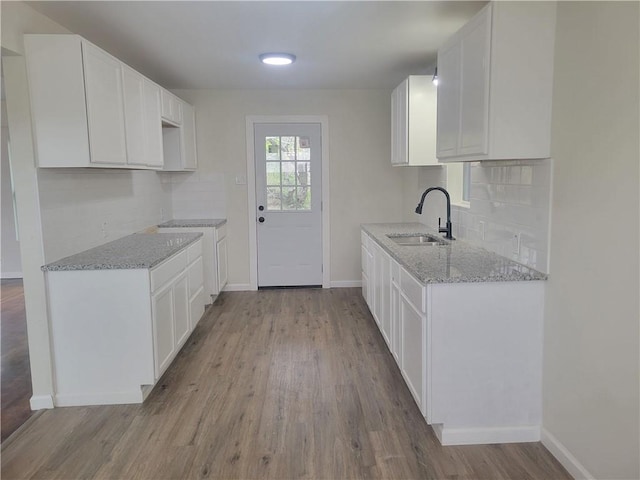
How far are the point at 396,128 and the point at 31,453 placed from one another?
3.61 m

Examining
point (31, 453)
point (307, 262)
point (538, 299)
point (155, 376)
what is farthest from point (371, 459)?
point (307, 262)

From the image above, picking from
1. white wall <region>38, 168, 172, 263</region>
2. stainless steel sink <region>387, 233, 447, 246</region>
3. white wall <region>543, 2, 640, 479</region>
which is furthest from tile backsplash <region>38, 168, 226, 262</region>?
white wall <region>543, 2, 640, 479</region>

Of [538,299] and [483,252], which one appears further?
[483,252]

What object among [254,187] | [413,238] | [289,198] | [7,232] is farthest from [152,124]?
[7,232]

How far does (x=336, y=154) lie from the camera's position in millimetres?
5469

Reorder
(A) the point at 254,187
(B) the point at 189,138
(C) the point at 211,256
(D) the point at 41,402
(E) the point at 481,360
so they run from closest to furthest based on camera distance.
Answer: (E) the point at 481,360 < (D) the point at 41,402 < (C) the point at 211,256 < (B) the point at 189,138 < (A) the point at 254,187

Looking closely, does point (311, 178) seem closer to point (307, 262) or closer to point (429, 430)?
point (307, 262)

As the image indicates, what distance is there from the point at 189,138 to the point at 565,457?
172 inches

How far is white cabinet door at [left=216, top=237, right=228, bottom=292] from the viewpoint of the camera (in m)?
5.05

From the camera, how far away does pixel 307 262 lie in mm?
5645

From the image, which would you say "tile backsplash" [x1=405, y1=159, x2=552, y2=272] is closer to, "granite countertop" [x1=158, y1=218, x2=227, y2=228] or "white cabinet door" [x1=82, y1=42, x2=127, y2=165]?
"white cabinet door" [x1=82, y1=42, x2=127, y2=165]

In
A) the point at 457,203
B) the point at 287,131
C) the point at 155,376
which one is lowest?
the point at 155,376

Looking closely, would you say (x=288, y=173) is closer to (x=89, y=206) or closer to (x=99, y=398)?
(x=89, y=206)

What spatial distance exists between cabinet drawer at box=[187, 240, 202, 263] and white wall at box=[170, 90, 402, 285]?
1.36m
